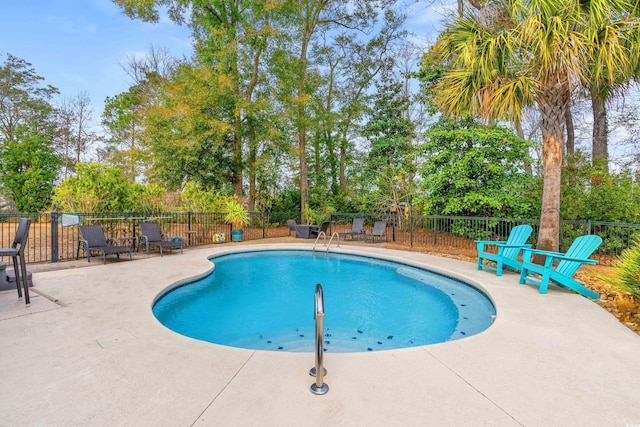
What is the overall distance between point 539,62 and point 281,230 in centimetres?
1169

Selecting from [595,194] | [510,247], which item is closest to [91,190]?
[510,247]

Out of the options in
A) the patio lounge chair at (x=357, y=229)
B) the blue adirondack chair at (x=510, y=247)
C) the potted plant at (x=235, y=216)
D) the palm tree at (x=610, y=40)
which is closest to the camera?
the palm tree at (x=610, y=40)

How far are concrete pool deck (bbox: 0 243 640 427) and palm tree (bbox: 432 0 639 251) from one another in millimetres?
3724

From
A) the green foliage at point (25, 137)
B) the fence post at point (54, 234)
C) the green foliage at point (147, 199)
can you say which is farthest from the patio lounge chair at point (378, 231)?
the green foliage at point (25, 137)

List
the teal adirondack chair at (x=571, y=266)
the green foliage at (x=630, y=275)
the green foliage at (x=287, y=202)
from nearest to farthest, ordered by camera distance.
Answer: the green foliage at (x=630, y=275), the teal adirondack chair at (x=571, y=266), the green foliage at (x=287, y=202)

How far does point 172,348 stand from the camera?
2775 mm

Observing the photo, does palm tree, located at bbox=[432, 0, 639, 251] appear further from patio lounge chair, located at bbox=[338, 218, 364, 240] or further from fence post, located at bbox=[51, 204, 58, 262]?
fence post, located at bbox=[51, 204, 58, 262]

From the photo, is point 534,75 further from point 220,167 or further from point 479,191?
point 220,167

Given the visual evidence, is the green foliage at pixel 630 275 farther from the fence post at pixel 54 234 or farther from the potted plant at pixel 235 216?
the potted plant at pixel 235 216

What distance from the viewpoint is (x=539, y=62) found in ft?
18.0

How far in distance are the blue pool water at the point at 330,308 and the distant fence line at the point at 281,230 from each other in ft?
10.4

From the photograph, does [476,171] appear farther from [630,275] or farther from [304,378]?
[304,378]

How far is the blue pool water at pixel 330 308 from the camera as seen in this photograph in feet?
13.3

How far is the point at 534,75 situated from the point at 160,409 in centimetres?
793
